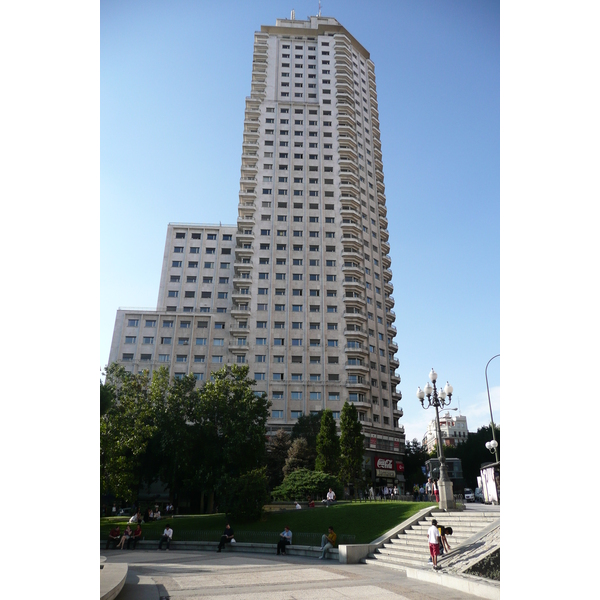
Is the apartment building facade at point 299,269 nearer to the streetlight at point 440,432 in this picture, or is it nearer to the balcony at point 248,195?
the balcony at point 248,195

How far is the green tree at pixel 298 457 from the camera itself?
44.2 metres

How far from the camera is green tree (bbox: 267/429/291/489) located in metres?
48.1

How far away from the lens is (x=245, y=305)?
2542 inches

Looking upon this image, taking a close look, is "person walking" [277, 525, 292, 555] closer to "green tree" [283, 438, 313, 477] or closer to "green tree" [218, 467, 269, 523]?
"green tree" [218, 467, 269, 523]

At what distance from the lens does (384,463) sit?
56188 mm

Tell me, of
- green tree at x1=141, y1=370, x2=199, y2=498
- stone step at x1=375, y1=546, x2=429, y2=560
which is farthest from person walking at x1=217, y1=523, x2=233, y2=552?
green tree at x1=141, y1=370, x2=199, y2=498

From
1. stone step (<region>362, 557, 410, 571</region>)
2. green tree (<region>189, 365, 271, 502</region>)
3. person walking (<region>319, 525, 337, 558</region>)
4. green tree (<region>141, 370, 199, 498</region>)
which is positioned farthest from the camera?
green tree (<region>141, 370, 199, 498</region>)

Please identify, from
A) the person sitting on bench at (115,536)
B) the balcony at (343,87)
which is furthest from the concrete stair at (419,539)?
the balcony at (343,87)

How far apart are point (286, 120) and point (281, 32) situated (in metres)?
22.0

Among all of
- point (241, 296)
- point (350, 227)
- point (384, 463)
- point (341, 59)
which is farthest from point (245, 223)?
point (384, 463)

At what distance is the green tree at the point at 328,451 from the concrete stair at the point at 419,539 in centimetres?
2191

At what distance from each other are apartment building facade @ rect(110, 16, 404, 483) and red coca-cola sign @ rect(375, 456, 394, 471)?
27 centimetres
